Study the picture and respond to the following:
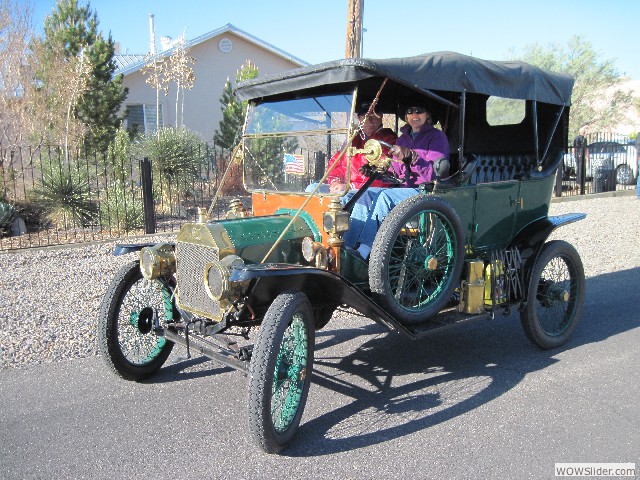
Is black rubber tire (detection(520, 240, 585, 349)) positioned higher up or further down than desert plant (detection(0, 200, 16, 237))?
further down

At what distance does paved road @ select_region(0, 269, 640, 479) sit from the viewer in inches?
120

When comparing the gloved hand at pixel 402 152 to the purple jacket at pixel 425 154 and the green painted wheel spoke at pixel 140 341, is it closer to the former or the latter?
the purple jacket at pixel 425 154

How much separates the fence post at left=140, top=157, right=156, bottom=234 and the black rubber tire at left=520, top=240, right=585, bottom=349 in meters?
6.15

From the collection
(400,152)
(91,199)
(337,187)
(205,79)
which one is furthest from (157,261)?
(205,79)

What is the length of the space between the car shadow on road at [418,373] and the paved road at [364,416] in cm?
1

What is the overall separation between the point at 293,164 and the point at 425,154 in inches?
40.1

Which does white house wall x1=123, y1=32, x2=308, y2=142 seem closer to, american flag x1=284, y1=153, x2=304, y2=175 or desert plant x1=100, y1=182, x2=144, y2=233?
desert plant x1=100, y1=182, x2=144, y2=233

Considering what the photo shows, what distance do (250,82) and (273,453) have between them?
104 inches

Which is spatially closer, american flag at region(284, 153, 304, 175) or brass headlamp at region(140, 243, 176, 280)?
brass headlamp at region(140, 243, 176, 280)

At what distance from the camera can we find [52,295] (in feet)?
20.5

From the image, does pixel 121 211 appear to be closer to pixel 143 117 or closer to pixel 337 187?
pixel 337 187

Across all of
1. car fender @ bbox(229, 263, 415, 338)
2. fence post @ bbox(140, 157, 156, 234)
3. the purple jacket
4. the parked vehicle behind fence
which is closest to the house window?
fence post @ bbox(140, 157, 156, 234)

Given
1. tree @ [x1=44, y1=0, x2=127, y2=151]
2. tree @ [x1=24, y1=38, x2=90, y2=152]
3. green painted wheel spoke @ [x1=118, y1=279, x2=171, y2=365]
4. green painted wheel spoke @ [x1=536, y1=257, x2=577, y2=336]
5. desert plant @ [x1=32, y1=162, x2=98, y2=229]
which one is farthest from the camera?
tree @ [x1=44, y1=0, x2=127, y2=151]

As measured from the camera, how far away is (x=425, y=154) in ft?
14.5
